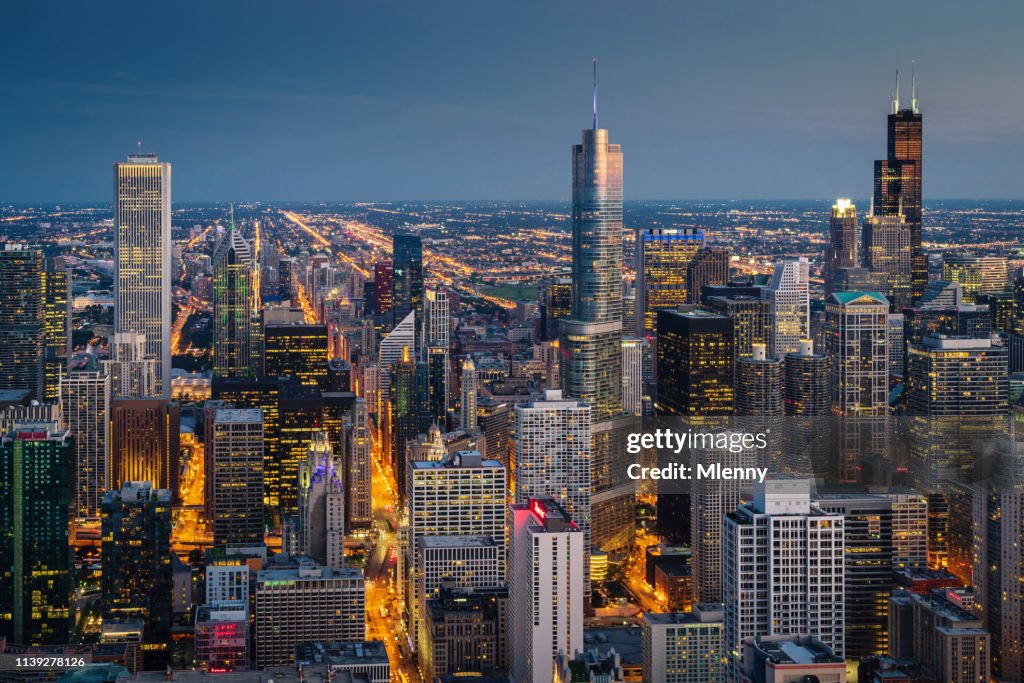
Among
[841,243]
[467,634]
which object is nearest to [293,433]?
[841,243]

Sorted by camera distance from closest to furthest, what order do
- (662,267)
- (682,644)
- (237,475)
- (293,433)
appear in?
(682,644)
(237,475)
(293,433)
(662,267)

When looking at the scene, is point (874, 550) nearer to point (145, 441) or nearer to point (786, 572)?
point (786, 572)

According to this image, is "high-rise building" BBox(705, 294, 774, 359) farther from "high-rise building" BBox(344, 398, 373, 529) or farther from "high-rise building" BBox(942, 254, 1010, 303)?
"high-rise building" BBox(344, 398, 373, 529)

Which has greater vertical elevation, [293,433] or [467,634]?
[293,433]

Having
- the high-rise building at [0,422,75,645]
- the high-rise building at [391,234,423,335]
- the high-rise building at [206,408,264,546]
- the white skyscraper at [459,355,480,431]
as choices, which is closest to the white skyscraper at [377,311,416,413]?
the high-rise building at [391,234,423,335]

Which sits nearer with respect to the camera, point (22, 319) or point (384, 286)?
point (22, 319)

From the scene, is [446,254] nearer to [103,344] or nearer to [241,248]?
[241,248]

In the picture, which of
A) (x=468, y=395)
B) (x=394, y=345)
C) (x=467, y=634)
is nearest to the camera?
(x=467, y=634)

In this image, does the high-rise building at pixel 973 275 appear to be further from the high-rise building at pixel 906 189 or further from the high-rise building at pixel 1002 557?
the high-rise building at pixel 1002 557
